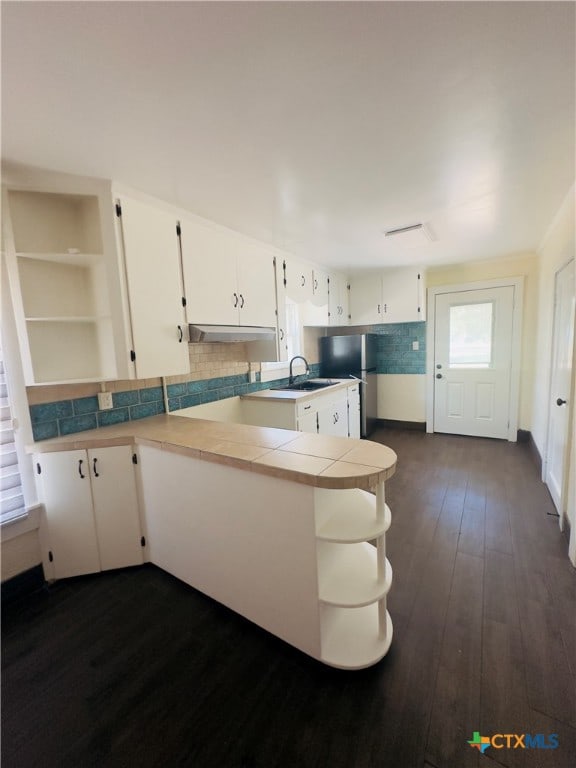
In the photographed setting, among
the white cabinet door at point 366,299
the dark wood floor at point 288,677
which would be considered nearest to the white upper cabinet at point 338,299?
the white cabinet door at point 366,299

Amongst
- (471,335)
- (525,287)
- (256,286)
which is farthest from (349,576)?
(525,287)

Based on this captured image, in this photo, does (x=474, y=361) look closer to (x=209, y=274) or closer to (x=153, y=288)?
(x=209, y=274)

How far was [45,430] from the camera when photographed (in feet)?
6.44

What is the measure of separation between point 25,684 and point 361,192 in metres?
3.04

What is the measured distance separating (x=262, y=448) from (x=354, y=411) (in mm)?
2807

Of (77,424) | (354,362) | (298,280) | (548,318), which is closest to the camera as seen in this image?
(77,424)

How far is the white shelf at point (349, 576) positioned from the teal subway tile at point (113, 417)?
5.36 feet

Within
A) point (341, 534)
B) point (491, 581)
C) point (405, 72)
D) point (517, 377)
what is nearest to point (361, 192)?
point (405, 72)

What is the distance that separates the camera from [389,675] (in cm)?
138

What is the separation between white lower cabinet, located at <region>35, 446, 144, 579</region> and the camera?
6.37 ft

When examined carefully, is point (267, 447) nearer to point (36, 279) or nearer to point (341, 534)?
point (341, 534)

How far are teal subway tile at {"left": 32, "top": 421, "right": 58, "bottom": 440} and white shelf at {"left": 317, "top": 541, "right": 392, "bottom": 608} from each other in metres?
1.72

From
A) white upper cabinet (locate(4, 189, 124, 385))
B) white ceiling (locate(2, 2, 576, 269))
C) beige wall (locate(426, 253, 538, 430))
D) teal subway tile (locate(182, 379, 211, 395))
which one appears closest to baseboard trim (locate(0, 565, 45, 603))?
white upper cabinet (locate(4, 189, 124, 385))

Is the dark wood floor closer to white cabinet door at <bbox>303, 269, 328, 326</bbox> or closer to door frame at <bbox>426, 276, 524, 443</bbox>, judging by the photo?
door frame at <bbox>426, 276, 524, 443</bbox>
